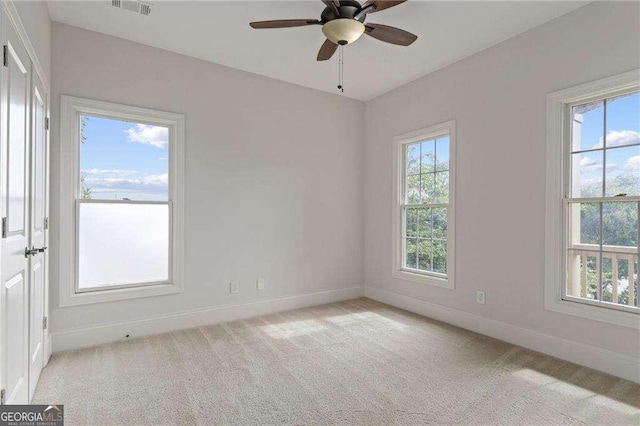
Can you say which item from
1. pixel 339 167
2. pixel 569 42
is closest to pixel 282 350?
pixel 339 167

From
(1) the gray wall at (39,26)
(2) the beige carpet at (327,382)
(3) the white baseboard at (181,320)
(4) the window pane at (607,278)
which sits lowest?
(2) the beige carpet at (327,382)

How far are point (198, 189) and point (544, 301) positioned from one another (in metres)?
3.50

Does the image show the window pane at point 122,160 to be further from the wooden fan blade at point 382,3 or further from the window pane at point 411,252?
the window pane at point 411,252

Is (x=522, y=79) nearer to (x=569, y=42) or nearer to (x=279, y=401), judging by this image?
(x=569, y=42)

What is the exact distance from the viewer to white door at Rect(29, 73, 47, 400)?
225cm

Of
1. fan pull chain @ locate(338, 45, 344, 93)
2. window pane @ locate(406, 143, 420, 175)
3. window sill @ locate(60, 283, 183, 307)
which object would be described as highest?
fan pull chain @ locate(338, 45, 344, 93)

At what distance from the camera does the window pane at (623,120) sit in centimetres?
266

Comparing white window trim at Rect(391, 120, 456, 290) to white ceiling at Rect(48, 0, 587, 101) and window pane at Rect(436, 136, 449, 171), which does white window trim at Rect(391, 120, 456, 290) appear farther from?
white ceiling at Rect(48, 0, 587, 101)

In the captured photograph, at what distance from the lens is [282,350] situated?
3127 mm

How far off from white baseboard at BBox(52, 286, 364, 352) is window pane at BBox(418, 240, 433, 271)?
3.83 feet

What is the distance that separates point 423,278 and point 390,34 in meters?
2.70

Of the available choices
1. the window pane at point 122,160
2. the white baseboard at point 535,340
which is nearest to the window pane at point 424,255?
the white baseboard at point 535,340

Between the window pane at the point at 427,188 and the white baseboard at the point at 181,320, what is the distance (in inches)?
66.3

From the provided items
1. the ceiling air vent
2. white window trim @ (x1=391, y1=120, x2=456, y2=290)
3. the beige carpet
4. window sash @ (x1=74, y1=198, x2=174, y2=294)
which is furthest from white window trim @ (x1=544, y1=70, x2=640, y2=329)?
window sash @ (x1=74, y1=198, x2=174, y2=294)
